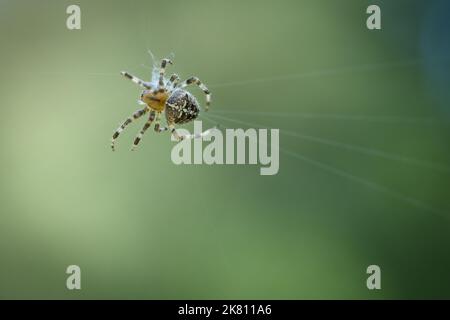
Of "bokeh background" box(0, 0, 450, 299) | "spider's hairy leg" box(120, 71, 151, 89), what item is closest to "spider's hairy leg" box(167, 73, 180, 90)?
"spider's hairy leg" box(120, 71, 151, 89)

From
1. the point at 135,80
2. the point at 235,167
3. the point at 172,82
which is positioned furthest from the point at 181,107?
the point at 235,167

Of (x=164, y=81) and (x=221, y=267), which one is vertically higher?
(x=164, y=81)

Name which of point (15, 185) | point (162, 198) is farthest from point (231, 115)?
point (15, 185)

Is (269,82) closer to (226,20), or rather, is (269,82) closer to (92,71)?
(226,20)

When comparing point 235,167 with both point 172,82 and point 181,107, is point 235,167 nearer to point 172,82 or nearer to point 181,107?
point 172,82

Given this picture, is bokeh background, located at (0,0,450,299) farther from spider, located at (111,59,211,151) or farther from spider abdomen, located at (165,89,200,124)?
spider abdomen, located at (165,89,200,124)

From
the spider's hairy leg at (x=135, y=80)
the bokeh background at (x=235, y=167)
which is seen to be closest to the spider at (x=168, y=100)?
the spider's hairy leg at (x=135, y=80)
